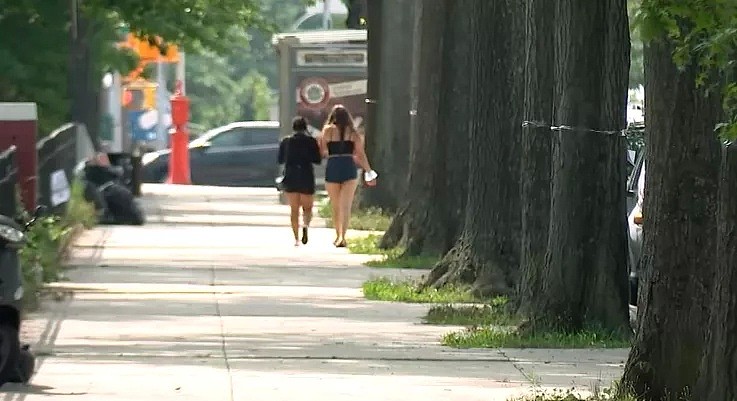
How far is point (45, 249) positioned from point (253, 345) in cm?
446

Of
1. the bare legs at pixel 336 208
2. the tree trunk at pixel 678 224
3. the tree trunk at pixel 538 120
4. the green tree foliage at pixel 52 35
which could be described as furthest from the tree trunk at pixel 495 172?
the green tree foliage at pixel 52 35

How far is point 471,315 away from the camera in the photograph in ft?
48.3

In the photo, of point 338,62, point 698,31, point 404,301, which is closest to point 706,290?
point 698,31

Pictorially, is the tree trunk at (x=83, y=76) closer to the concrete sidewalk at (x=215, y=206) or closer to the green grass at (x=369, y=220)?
the concrete sidewalk at (x=215, y=206)

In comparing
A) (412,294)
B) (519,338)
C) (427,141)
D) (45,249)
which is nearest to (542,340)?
(519,338)

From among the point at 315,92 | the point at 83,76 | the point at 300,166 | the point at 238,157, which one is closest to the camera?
the point at 300,166

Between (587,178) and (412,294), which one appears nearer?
(587,178)

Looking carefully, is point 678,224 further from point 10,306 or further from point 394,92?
point 394,92

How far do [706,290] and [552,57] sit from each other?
506cm

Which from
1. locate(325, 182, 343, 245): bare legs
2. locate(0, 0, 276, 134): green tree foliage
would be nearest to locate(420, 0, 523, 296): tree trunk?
locate(325, 182, 343, 245): bare legs

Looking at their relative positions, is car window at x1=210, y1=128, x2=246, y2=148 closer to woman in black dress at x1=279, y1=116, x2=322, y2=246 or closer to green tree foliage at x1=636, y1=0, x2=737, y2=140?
woman in black dress at x1=279, y1=116, x2=322, y2=246

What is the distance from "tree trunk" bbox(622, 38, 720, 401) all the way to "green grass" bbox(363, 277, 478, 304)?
6499 mm

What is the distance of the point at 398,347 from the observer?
13.0 meters

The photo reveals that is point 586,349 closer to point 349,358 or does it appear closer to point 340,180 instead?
point 349,358
